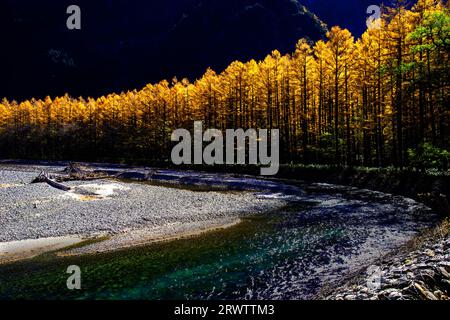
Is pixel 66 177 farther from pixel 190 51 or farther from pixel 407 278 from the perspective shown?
pixel 190 51

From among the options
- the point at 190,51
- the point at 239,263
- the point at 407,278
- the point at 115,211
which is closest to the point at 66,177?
the point at 115,211

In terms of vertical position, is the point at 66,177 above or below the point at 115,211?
above

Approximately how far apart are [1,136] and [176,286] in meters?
105

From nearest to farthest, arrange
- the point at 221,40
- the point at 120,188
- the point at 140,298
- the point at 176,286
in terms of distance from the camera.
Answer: the point at 140,298, the point at 176,286, the point at 120,188, the point at 221,40

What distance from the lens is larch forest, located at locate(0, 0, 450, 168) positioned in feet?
96.2

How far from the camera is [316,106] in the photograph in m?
51.5

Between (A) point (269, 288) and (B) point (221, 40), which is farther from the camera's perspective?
(B) point (221, 40)

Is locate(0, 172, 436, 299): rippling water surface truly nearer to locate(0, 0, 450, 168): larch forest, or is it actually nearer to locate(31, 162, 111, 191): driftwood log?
locate(0, 0, 450, 168): larch forest

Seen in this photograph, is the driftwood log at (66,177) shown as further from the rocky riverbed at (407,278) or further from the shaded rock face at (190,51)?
the shaded rock face at (190,51)

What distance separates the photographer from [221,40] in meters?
173

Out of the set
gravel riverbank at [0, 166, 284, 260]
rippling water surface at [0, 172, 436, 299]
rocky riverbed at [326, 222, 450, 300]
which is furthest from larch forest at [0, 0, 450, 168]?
gravel riverbank at [0, 166, 284, 260]
